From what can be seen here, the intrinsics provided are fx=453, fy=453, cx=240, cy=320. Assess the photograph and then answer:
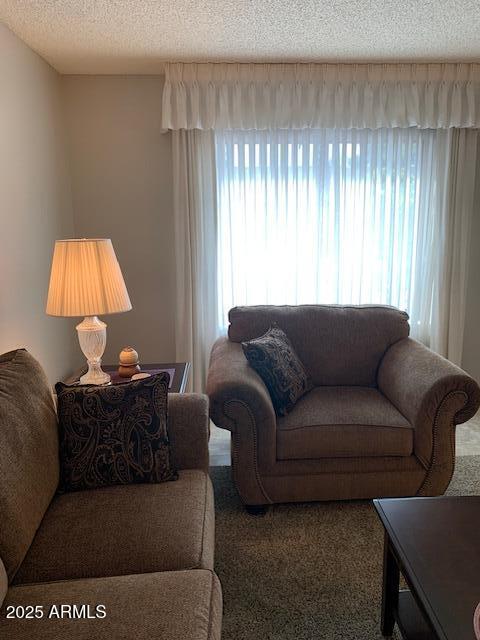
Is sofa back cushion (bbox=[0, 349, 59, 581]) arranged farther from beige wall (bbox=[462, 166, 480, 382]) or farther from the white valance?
beige wall (bbox=[462, 166, 480, 382])

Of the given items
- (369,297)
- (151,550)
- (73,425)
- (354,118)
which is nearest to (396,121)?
(354,118)

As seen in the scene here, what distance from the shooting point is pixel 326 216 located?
332 cm

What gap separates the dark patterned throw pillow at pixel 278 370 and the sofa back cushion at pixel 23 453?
3.32 feet

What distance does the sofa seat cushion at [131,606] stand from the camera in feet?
3.43

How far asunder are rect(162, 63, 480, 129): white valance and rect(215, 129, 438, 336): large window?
11 cm

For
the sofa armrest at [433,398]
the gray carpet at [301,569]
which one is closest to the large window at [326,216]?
the sofa armrest at [433,398]

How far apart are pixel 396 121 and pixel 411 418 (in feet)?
6.92

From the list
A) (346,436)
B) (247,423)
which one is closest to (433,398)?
(346,436)

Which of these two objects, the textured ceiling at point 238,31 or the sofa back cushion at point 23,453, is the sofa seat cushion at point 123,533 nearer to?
the sofa back cushion at point 23,453

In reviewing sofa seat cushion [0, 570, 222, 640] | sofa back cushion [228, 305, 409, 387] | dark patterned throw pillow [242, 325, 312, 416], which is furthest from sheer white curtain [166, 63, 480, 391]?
sofa seat cushion [0, 570, 222, 640]

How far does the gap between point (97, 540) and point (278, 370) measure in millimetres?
1198

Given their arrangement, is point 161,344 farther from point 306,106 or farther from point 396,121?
point 396,121

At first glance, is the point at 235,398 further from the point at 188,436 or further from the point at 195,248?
the point at 195,248

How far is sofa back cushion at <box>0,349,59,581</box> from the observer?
1278 mm
